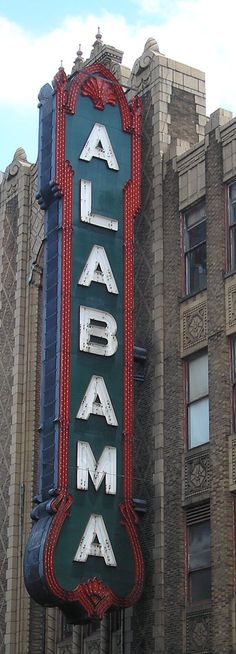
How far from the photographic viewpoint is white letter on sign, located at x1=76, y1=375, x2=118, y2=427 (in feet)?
87.6

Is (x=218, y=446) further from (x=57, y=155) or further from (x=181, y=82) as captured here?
(x=181, y=82)

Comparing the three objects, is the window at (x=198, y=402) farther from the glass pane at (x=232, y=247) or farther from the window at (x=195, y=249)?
the glass pane at (x=232, y=247)

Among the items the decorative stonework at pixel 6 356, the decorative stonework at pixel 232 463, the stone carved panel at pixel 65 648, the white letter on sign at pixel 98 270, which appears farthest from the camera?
the decorative stonework at pixel 6 356

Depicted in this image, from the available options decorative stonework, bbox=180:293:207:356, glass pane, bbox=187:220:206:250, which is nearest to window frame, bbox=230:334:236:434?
decorative stonework, bbox=180:293:207:356

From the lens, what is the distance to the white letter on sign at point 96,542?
2572 centimetres

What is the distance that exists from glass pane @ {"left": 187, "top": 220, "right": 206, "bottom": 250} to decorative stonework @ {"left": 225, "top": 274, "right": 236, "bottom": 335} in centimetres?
188

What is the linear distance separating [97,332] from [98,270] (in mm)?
1410

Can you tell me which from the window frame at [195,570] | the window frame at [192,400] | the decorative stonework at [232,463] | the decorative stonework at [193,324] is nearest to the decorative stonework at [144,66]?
the decorative stonework at [193,324]

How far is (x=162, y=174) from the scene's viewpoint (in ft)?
97.7

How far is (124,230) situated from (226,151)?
2.93 meters

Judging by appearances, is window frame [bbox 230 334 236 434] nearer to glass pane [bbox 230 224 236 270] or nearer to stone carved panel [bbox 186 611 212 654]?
glass pane [bbox 230 224 236 270]

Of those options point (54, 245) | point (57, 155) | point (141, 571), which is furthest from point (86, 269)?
point (141, 571)

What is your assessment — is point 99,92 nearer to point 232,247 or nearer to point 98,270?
point 98,270

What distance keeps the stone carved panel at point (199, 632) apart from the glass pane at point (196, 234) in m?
7.88
